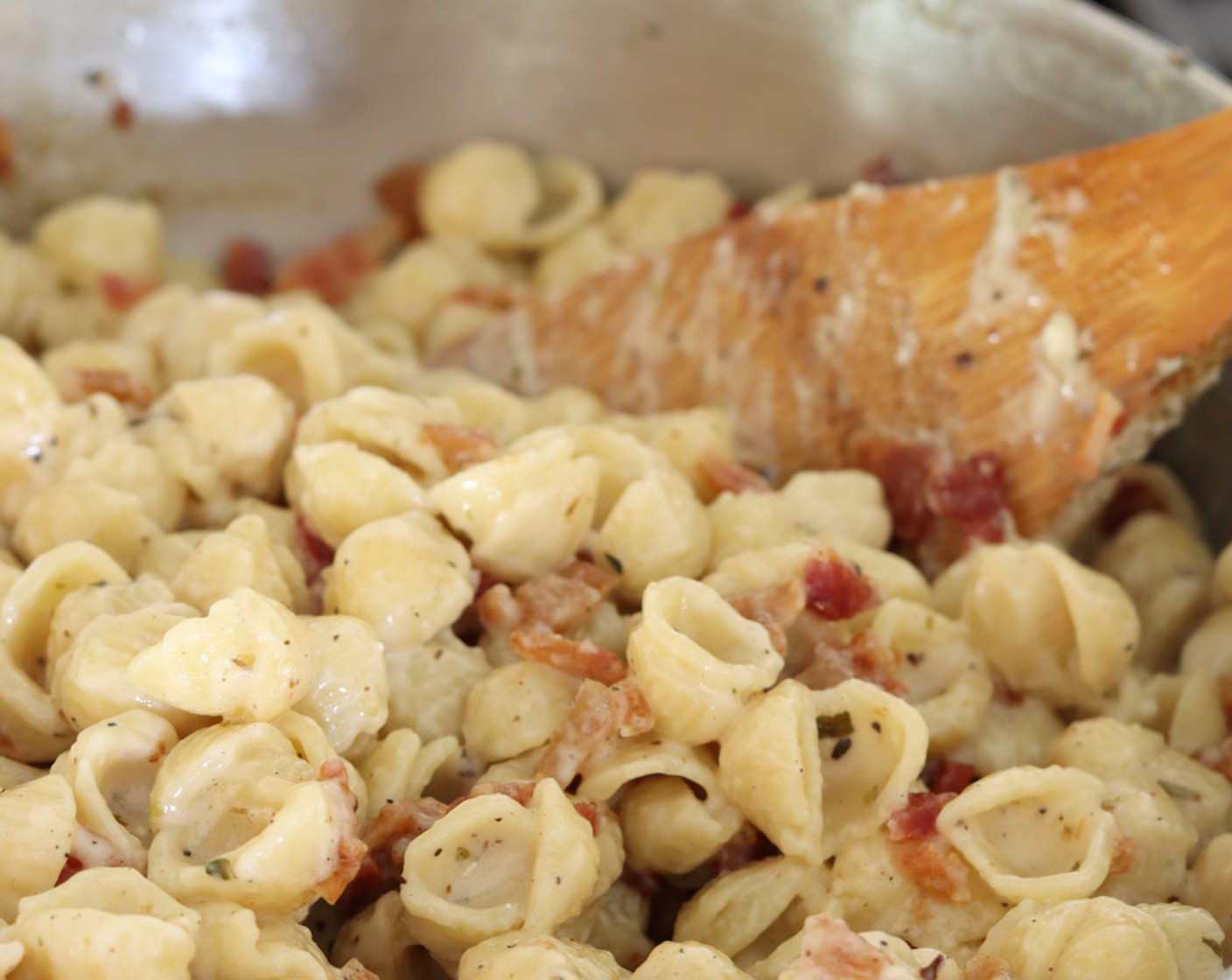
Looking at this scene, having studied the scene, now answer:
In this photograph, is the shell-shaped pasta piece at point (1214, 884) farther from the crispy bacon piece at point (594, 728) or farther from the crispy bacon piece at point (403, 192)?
the crispy bacon piece at point (403, 192)

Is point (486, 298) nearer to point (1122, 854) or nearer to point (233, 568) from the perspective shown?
point (233, 568)

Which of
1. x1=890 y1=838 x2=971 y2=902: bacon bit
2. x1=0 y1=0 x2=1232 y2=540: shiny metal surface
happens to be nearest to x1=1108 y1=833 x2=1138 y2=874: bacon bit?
x1=890 y1=838 x2=971 y2=902: bacon bit

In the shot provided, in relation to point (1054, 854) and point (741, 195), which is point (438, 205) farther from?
point (1054, 854)

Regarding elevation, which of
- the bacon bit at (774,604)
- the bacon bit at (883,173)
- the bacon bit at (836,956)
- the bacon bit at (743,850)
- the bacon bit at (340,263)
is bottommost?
the bacon bit at (743,850)

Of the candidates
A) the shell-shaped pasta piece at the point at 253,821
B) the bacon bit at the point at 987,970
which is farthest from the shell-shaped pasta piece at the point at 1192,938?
the shell-shaped pasta piece at the point at 253,821

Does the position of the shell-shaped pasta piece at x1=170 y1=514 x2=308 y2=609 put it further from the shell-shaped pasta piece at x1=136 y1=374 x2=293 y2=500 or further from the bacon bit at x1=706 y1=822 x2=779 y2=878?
the bacon bit at x1=706 y1=822 x2=779 y2=878

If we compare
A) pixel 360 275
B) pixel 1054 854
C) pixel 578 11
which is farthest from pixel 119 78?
pixel 1054 854

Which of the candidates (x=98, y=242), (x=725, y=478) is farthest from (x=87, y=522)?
(x=98, y=242)
